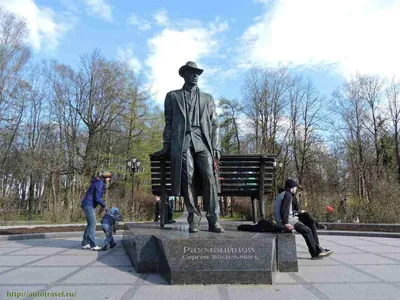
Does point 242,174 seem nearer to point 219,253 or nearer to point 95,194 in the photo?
point 95,194

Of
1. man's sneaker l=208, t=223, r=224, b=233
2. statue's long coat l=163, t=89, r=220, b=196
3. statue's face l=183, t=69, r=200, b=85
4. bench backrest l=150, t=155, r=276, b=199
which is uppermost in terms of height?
statue's face l=183, t=69, r=200, b=85

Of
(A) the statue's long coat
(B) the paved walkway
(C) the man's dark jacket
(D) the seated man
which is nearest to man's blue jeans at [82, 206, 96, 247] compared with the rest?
(C) the man's dark jacket

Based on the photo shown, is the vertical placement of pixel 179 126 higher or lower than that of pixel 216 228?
higher

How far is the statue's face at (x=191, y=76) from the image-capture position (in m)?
5.93

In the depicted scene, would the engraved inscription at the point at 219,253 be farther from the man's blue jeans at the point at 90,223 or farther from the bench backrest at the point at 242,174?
the man's blue jeans at the point at 90,223

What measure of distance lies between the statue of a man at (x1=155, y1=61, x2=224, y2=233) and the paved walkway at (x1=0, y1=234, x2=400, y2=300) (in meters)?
1.30

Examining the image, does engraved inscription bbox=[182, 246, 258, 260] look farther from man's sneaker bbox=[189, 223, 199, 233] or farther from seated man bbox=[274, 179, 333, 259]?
seated man bbox=[274, 179, 333, 259]

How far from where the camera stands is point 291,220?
6.04 m

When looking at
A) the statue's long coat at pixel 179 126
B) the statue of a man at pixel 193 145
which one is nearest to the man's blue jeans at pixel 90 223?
the statue of a man at pixel 193 145

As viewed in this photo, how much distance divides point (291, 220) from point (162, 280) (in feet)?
8.12

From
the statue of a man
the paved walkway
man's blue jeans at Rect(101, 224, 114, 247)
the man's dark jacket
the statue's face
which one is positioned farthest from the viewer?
the man's dark jacket

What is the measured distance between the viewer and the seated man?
5641mm

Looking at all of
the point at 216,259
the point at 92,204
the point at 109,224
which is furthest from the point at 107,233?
the point at 216,259

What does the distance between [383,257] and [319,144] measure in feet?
108
